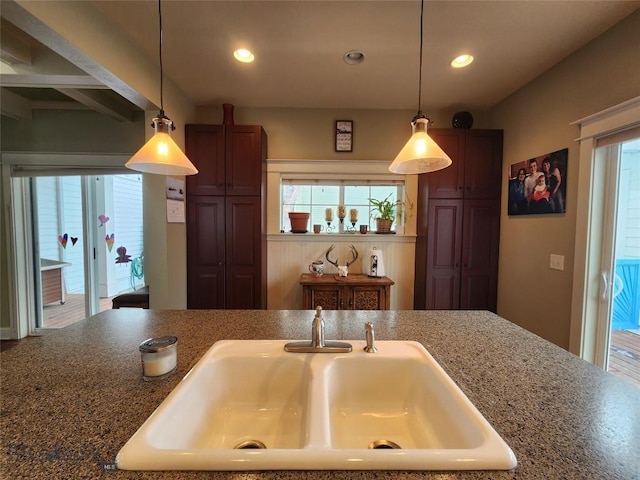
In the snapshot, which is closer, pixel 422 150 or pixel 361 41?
pixel 422 150

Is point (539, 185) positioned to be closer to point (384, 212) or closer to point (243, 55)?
point (384, 212)

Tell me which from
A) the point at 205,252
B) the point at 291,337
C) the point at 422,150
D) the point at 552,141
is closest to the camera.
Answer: the point at 291,337

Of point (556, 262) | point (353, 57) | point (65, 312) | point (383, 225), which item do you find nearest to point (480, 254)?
point (556, 262)

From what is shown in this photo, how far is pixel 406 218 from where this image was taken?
3307 mm

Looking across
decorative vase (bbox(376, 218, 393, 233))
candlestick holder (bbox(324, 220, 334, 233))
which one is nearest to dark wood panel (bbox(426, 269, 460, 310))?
decorative vase (bbox(376, 218, 393, 233))

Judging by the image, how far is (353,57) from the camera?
2.18m

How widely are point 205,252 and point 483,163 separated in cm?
314

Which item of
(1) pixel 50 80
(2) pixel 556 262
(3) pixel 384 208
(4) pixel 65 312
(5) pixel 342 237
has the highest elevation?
(1) pixel 50 80

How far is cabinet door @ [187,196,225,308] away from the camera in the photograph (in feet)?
9.49

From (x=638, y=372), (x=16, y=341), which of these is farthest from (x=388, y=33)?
(x=16, y=341)

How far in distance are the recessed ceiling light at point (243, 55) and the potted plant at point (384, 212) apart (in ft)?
6.32

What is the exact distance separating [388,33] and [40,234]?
176 inches

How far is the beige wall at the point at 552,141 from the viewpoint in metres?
1.79

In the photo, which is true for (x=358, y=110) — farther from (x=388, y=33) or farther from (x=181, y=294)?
(x=181, y=294)
